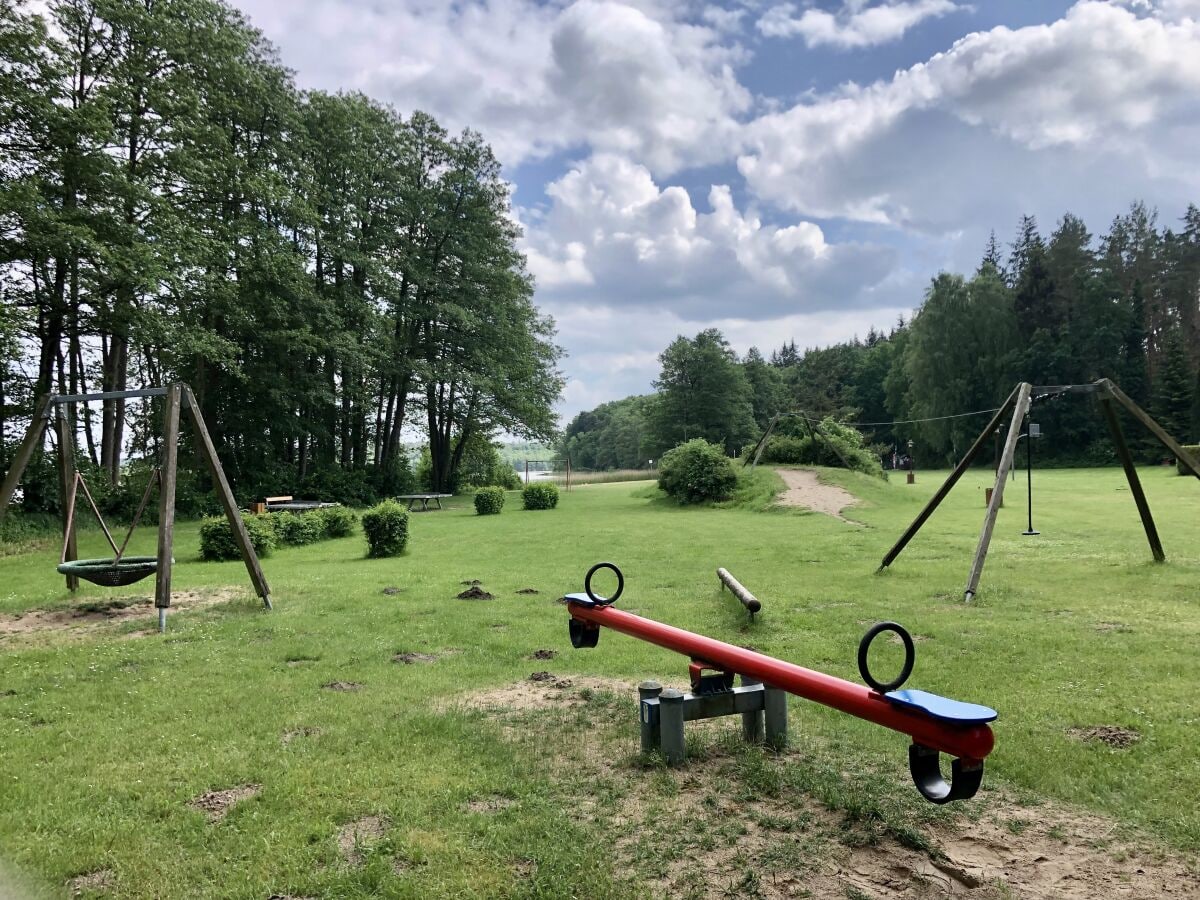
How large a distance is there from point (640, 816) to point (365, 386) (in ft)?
101

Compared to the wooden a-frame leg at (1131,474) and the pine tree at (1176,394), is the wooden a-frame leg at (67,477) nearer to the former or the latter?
the wooden a-frame leg at (1131,474)

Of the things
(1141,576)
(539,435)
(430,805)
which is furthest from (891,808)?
(539,435)

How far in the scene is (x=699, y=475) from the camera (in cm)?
2595

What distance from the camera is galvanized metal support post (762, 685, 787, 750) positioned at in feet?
13.9

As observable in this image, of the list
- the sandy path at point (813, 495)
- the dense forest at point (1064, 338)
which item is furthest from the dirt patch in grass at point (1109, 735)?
the dense forest at point (1064, 338)

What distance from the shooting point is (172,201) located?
22.0 meters

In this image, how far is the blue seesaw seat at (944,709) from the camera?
2639mm

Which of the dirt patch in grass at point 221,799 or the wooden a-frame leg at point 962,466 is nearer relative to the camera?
the dirt patch in grass at point 221,799

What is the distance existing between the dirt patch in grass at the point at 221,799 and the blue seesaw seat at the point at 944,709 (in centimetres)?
318

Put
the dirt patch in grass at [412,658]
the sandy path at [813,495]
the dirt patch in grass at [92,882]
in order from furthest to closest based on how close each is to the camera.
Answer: the sandy path at [813,495]
the dirt patch in grass at [412,658]
the dirt patch in grass at [92,882]

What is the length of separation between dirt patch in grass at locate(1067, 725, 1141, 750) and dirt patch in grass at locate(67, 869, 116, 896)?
5088 mm

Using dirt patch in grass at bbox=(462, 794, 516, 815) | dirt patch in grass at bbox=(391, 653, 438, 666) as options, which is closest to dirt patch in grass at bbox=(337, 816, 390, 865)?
dirt patch in grass at bbox=(462, 794, 516, 815)

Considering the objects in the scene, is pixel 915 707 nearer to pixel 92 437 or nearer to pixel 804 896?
pixel 804 896

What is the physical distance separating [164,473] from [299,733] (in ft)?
16.1
